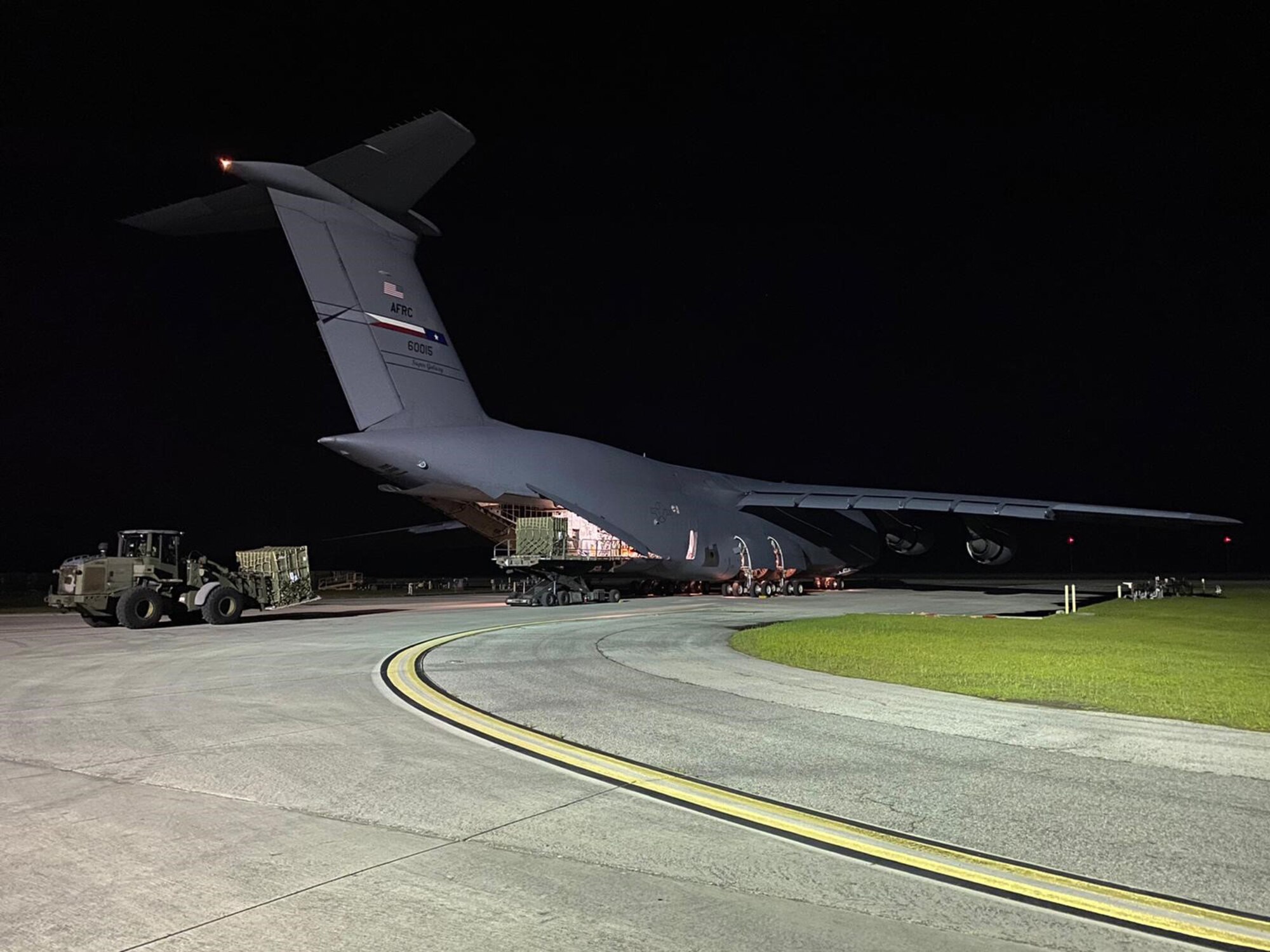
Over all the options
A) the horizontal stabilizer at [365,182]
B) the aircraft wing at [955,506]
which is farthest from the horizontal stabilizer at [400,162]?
the aircraft wing at [955,506]

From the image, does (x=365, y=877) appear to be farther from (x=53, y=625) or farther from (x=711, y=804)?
(x=53, y=625)

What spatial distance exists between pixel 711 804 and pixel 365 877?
2.14 meters

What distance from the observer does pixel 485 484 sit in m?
26.5

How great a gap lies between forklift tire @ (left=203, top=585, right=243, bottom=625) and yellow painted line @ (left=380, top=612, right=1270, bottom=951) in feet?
54.6

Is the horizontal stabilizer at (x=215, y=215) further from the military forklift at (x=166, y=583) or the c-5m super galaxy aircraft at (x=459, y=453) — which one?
the military forklift at (x=166, y=583)

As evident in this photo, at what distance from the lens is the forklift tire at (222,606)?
21.8 meters

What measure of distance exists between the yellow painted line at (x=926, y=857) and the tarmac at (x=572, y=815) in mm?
131

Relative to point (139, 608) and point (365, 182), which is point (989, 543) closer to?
point (365, 182)

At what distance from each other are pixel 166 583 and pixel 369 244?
31.7 ft

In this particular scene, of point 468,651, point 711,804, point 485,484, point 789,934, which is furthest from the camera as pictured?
point 485,484

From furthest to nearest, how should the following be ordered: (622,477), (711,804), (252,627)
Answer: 1. (622,477)
2. (252,627)
3. (711,804)

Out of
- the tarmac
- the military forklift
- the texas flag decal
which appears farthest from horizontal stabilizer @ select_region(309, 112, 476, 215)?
the tarmac

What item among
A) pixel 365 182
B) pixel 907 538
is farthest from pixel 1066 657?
pixel 907 538

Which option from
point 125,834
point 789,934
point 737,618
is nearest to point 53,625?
point 737,618
